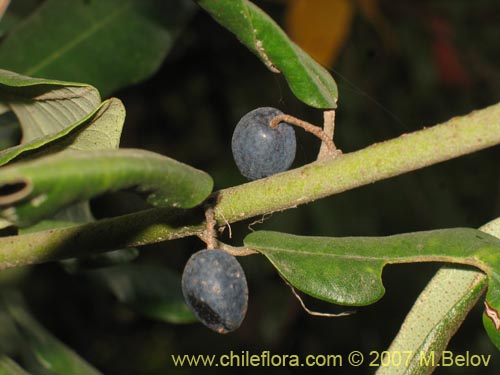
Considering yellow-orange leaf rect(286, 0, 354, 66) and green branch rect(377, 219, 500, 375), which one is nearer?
green branch rect(377, 219, 500, 375)

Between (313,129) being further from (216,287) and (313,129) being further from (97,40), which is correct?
(97,40)

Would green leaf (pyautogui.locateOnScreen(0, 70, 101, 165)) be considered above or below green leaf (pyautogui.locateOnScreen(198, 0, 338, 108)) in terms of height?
below

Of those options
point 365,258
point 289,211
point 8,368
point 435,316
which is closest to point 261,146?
point 365,258

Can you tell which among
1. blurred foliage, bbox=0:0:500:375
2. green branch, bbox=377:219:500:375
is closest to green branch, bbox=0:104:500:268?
green branch, bbox=377:219:500:375

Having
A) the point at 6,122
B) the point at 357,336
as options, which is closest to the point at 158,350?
the point at 357,336

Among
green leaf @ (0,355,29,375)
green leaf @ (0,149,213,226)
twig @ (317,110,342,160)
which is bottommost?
green leaf @ (0,355,29,375)

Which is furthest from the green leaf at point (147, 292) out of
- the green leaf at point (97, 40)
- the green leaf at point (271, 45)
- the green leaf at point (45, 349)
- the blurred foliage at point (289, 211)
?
the green leaf at point (271, 45)

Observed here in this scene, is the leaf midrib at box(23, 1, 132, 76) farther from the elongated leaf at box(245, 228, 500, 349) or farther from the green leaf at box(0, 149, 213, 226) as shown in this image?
the green leaf at box(0, 149, 213, 226)
